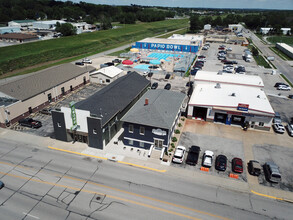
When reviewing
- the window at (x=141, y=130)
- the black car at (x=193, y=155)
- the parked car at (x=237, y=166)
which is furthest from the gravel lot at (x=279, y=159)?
the window at (x=141, y=130)

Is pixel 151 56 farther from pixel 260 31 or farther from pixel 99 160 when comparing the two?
pixel 260 31

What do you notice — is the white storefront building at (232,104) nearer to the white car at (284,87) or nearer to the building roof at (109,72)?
the white car at (284,87)

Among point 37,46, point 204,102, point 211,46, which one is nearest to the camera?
point 204,102

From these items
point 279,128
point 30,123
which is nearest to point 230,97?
point 279,128

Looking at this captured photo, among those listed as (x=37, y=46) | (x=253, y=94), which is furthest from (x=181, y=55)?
(x=37, y=46)

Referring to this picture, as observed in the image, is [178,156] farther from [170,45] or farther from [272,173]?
[170,45]

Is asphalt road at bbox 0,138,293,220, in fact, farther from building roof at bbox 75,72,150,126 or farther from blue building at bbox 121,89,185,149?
building roof at bbox 75,72,150,126

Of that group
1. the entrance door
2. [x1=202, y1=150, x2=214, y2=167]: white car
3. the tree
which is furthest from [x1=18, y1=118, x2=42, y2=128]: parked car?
the tree
